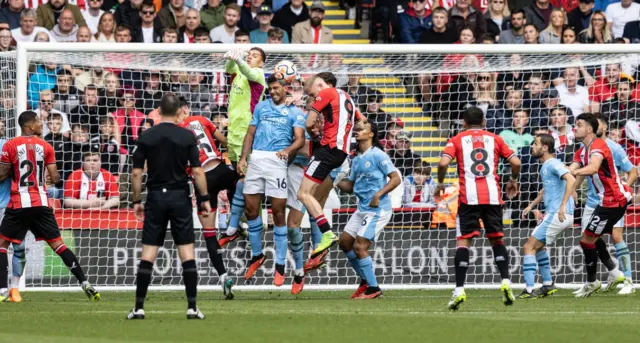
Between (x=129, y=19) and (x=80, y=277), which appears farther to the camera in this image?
(x=129, y=19)

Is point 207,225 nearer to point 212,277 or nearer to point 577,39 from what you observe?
point 212,277

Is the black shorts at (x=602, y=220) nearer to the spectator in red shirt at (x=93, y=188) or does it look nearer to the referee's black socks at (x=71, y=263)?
the referee's black socks at (x=71, y=263)

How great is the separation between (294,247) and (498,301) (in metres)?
2.66

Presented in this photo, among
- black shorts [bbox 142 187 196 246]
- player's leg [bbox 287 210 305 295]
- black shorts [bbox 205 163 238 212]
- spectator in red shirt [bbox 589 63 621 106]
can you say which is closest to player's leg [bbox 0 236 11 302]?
black shorts [bbox 205 163 238 212]

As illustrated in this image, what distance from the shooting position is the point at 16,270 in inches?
562

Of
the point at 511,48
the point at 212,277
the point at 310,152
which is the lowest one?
the point at 212,277

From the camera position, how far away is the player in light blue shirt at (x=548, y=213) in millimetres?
14517

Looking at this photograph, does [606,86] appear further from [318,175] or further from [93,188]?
[93,188]

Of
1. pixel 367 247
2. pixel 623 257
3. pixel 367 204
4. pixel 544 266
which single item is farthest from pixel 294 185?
pixel 623 257

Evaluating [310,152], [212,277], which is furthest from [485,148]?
[212,277]

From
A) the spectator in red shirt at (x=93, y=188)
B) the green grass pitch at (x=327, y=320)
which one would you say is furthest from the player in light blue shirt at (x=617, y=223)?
the spectator in red shirt at (x=93, y=188)

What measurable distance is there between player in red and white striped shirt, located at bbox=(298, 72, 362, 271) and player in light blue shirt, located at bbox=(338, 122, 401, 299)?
1.09ft

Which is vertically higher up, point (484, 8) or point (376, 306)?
point (484, 8)

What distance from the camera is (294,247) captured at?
15.0 m
